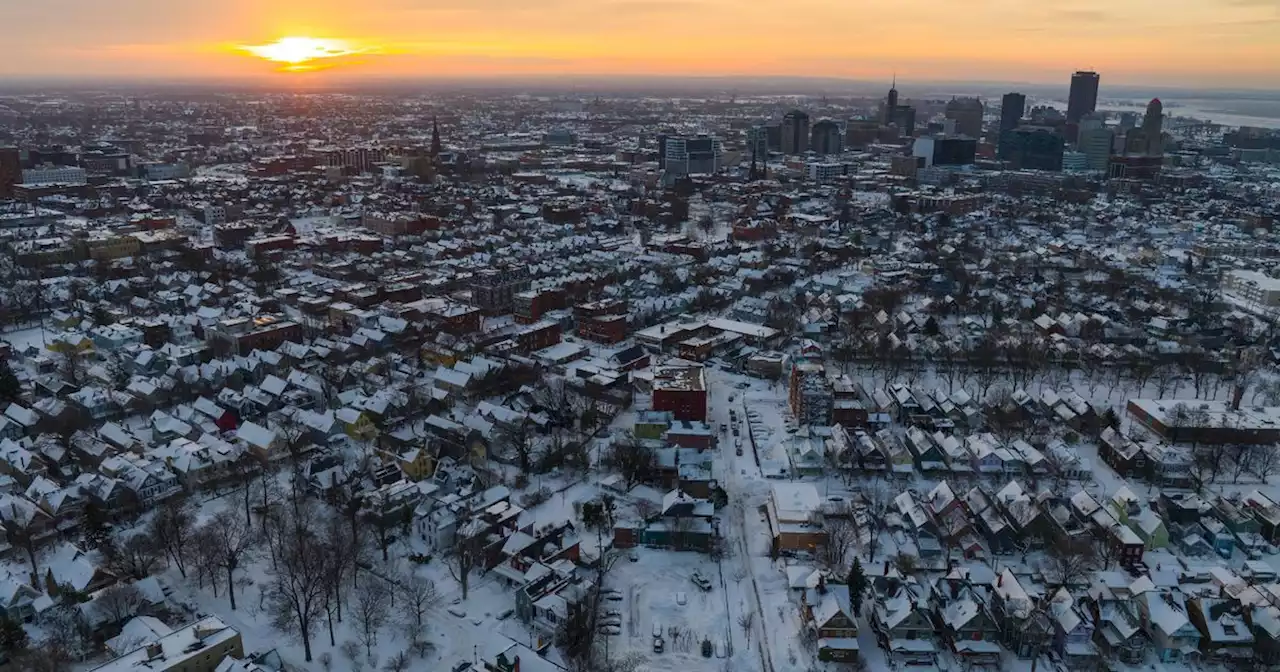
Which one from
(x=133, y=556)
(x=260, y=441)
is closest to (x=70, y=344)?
(x=260, y=441)

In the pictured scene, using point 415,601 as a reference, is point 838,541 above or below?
above

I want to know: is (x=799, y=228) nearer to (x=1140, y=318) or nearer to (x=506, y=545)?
(x=1140, y=318)

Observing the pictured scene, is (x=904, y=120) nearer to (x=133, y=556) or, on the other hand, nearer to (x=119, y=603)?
(x=133, y=556)

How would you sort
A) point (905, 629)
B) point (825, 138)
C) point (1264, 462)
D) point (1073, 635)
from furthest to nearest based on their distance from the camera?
point (825, 138) → point (1264, 462) → point (905, 629) → point (1073, 635)

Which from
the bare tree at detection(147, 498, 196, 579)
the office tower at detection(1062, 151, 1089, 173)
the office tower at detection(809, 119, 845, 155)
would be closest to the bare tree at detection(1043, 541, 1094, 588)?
the bare tree at detection(147, 498, 196, 579)

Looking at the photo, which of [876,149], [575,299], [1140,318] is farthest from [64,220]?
[876,149]

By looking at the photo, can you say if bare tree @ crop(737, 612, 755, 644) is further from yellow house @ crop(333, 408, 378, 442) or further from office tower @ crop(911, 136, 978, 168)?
office tower @ crop(911, 136, 978, 168)

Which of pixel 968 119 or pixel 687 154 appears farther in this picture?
pixel 968 119
